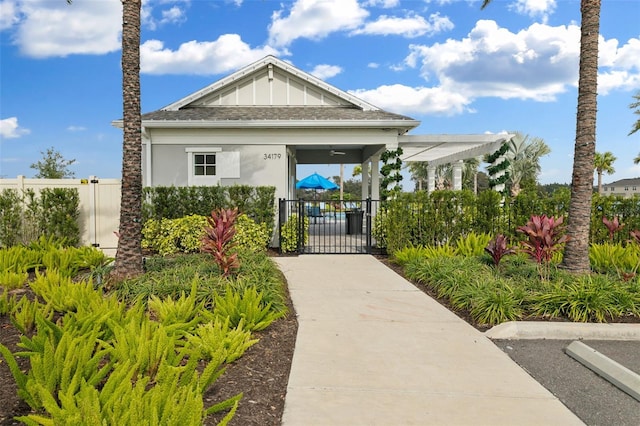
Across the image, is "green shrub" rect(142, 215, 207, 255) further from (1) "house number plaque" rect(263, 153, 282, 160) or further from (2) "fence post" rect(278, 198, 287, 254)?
(1) "house number plaque" rect(263, 153, 282, 160)

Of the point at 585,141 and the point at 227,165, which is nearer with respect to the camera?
the point at 585,141

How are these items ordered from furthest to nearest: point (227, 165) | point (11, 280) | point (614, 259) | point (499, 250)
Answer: point (227, 165), point (614, 259), point (499, 250), point (11, 280)

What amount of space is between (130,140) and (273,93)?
26.9ft

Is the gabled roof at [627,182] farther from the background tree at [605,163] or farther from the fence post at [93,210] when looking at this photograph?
the fence post at [93,210]

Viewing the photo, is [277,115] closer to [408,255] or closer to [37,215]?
[408,255]

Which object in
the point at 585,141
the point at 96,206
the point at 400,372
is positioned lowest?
the point at 400,372

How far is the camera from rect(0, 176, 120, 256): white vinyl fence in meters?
11.8

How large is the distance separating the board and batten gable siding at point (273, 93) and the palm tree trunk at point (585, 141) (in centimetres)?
796

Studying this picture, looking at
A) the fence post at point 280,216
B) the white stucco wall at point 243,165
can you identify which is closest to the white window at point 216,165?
the white stucco wall at point 243,165

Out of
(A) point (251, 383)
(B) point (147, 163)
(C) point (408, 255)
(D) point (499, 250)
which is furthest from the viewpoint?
(B) point (147, 163)

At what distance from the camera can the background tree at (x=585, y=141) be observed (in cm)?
706

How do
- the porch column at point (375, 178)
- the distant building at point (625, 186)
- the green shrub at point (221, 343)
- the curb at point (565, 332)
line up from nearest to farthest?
the green shrub at point (221, 343) < the curb at point (565, 332) < the porch column at point (375, 178) < the distant building at point (625, 186)

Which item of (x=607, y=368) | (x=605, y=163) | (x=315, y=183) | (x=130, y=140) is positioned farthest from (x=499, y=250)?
A: (x=605, y=163)

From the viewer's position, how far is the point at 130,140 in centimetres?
666
